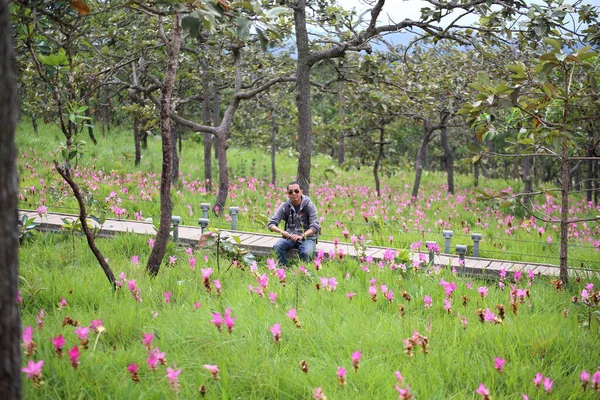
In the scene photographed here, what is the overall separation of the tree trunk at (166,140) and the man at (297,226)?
5.46 feet

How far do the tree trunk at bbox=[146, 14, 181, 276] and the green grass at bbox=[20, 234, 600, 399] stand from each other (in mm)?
235

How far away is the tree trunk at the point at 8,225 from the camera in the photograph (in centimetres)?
162

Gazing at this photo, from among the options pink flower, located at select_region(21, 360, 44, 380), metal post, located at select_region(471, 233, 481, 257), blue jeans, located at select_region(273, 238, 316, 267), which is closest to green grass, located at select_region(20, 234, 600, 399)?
pink flower, located at select_region(21, 360, 44, 380)

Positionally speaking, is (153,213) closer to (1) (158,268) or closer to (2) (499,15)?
(1) (158,268)

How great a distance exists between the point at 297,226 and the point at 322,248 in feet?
1.63

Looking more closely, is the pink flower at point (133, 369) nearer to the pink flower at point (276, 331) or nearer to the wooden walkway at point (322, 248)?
the pink flower at point (276, 331)

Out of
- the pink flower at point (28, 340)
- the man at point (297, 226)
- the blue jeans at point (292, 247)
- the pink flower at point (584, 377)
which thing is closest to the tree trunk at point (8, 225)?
the pink flower at point (28, 340)

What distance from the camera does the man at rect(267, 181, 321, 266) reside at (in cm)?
636

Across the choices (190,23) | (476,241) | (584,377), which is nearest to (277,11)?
(190,23)

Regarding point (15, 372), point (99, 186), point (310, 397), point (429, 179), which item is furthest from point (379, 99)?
point (429, 179)

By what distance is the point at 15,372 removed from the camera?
172cm

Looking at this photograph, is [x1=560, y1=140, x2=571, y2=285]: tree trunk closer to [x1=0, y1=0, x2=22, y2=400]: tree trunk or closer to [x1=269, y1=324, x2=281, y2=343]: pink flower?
→ [x1=269, y1=324, x2=281, y2=343]: pink flower

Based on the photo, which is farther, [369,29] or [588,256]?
[588,256]

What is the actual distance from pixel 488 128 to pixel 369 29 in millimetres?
2438
